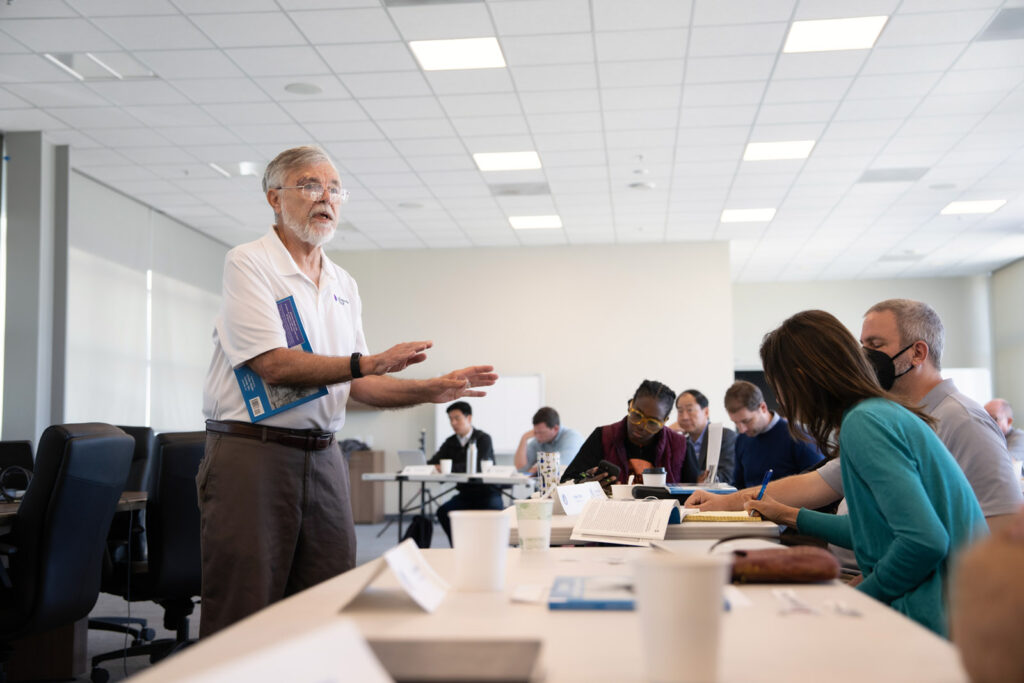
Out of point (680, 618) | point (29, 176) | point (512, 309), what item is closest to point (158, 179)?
point (29, 176)

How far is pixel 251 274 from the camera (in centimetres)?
205

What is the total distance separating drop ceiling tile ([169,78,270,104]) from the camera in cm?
615

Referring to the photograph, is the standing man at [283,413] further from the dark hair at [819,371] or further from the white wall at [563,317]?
the white wall at [563,317]

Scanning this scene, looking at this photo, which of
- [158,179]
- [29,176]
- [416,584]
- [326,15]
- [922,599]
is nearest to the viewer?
[416,584]

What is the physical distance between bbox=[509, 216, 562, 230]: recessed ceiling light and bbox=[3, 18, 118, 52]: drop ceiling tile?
5065 millimetres

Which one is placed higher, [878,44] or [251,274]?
[878,44]

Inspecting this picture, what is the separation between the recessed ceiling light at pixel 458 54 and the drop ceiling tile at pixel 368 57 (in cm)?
8

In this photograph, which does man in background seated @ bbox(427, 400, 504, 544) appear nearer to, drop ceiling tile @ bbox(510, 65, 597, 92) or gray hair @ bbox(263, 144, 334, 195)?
drop ceiling tile @ bbox(510, 65, 597, 92)

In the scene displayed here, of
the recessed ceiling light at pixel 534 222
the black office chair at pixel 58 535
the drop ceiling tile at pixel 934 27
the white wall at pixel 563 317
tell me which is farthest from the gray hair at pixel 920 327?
the white wall at pixel 563 317

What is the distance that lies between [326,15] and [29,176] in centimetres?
346

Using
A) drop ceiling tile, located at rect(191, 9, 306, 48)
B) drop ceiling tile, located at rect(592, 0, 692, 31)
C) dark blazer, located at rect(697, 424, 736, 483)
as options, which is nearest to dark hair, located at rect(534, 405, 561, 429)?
dark blazer, located at rect(697, 424, 736, 483)

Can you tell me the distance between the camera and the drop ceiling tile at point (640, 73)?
232 inches

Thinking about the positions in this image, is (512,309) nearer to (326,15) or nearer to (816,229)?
(816,229)

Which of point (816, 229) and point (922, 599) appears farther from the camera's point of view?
point (816, 229)
